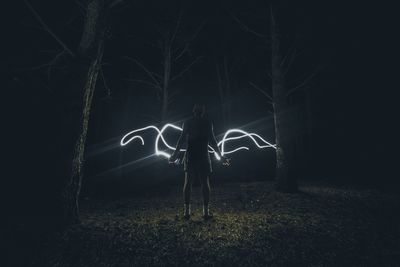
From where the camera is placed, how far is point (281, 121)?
28.8 feet

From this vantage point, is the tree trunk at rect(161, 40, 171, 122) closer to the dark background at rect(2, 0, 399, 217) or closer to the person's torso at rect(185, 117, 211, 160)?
the dark background at rect(2, 0, 399, 217)

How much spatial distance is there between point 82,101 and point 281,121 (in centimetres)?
628

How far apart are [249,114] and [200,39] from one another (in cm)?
887

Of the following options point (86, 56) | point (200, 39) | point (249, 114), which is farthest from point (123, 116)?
point (86, 56)

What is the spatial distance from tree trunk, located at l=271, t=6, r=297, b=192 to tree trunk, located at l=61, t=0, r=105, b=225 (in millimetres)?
5855

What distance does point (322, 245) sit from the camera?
429 centimetres

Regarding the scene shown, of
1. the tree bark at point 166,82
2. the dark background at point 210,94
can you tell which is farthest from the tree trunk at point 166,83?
the dark background at point 210,94

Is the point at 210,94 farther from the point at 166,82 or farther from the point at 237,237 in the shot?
the point at 237,237

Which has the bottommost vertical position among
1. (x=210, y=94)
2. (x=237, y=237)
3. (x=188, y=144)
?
(x=237, y=237)

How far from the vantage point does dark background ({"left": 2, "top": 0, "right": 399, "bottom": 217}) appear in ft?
26.8

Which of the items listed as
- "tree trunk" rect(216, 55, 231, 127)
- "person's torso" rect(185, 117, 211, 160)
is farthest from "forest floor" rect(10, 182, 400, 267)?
"tree trunk" rect(216, 55, 231, 127)

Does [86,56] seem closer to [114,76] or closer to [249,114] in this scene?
[114,76]

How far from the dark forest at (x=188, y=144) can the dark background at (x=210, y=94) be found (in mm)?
65

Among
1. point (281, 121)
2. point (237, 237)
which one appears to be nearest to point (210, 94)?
point (281, 121)
